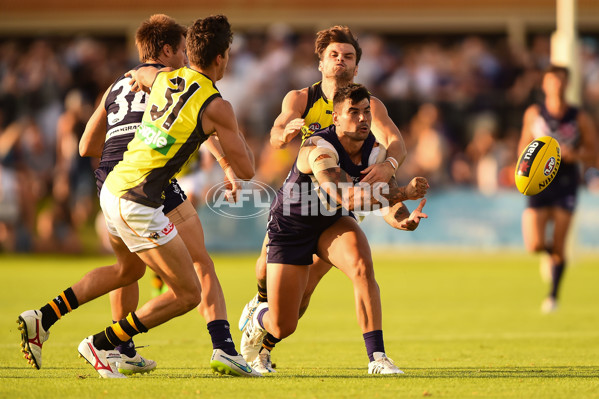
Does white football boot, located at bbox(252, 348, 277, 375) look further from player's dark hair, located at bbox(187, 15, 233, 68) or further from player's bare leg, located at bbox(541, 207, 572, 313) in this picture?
player's bare leg, located at bbox(541, 207, 572, 313)

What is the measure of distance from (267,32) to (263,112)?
6.11 metres

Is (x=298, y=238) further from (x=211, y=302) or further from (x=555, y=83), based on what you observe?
(x=555, y=83)

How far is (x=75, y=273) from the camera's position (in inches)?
658

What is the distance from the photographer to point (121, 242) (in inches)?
274

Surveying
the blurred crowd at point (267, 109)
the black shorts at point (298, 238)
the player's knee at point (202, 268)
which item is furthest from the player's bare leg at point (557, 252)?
the blurred crowd at point (267, 109)

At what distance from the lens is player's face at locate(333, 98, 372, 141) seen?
7012 millimetres

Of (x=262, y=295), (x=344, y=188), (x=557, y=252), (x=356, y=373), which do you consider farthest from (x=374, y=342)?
(x=557, y=252)

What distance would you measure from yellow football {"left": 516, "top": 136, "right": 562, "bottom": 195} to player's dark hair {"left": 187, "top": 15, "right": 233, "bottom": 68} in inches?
134

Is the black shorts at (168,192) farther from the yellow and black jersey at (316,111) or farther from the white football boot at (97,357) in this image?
the yellow and black jersey at (316,111)

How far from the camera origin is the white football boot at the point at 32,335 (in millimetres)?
6938

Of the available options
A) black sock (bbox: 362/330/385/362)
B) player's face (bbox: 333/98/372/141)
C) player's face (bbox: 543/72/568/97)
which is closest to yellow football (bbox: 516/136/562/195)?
player's face (bbox: 333/98/372/141)

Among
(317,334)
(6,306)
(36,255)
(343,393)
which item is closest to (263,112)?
(36,255)

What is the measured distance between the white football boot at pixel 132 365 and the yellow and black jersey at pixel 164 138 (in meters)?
1.38

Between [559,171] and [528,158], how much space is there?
380cm
